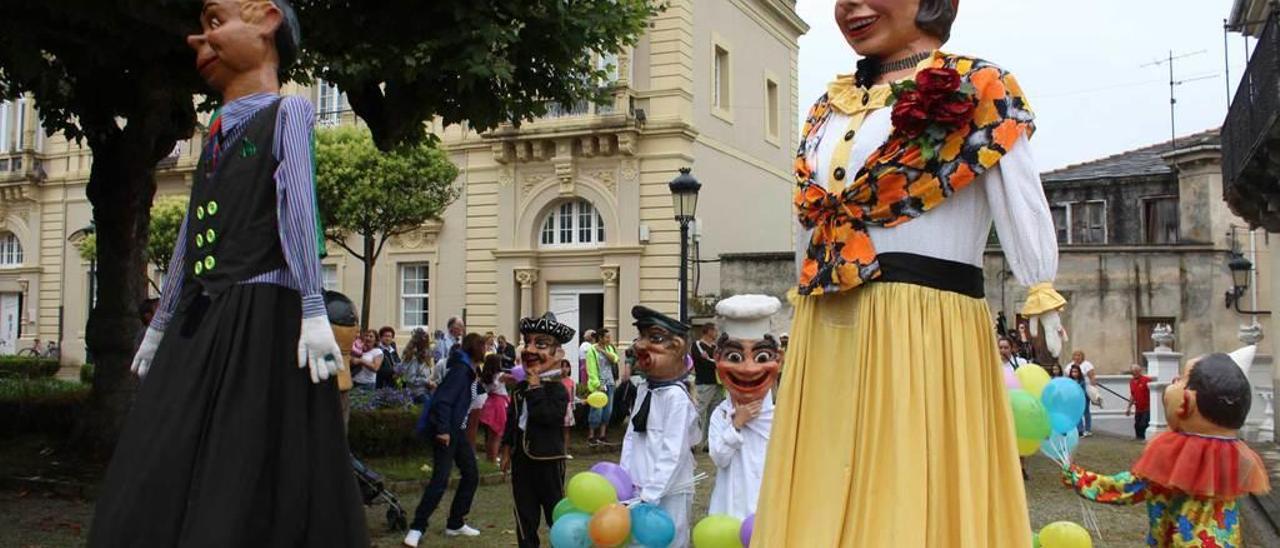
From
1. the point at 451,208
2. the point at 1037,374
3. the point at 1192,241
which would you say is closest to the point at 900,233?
the point at 1037,374

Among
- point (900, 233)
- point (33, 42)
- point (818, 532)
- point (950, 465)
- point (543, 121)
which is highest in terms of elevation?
point (543, 121)

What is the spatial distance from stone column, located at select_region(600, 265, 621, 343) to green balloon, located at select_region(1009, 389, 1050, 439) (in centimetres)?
2344

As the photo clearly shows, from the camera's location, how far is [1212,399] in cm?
521

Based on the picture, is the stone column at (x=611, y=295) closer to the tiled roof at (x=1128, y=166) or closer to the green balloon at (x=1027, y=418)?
the tiled roof at (x=1128, y=166)

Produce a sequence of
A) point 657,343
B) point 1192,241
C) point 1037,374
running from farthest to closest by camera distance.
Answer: point 1192,241 < point 657,343 < point 1037,374

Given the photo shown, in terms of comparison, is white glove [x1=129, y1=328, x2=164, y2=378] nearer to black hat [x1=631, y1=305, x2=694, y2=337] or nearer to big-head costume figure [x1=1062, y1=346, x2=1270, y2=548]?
black hat [x1=631, y1=305, x2=694, y2=337]

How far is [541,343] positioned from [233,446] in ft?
14.9

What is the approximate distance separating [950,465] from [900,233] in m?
0.73

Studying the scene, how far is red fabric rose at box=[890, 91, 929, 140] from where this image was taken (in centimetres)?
339

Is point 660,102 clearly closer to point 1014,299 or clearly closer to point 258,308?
point 1014,299

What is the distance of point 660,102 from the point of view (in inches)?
1089

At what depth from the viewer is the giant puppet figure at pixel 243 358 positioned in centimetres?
360

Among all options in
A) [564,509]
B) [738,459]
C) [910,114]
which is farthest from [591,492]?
[910,114]

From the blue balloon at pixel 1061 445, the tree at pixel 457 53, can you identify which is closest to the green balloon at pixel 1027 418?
the blue balloon at pixel 1061 445
